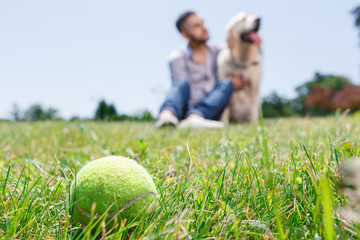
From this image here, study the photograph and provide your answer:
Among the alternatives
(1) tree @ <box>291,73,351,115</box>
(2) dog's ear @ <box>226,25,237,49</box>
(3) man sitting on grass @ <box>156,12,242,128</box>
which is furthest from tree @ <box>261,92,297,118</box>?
(2) dog's ear @ <box>226,25,237,49</box>

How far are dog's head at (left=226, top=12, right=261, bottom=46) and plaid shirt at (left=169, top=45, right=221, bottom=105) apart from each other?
34.7 inches

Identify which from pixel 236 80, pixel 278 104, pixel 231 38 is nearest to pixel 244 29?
pixel 231 38

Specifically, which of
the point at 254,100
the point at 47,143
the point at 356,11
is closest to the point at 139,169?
the point at 47,143

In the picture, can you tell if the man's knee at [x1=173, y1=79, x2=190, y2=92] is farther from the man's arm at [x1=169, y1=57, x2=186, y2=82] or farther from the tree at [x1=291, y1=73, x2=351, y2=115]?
the tree at [x1=291, y1=73, x2=351, y2=115]

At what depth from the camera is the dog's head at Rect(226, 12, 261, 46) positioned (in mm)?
4074

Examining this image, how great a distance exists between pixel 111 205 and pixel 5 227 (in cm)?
34

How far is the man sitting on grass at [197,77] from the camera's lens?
14.8ft

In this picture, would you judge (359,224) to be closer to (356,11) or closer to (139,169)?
(139,169)

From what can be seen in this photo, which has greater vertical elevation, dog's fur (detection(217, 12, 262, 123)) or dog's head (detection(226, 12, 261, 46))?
dog's head (detection(226, 12, 261, 46))

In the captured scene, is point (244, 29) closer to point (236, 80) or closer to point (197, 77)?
point (236, 80)

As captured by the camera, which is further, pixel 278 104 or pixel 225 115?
pixel 278 104

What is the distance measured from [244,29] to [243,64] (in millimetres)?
557

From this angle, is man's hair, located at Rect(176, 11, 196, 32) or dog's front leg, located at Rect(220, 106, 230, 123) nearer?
dog's front leg, located at Rect(220, 106, 230, 123)

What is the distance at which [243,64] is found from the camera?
14.9 feet
